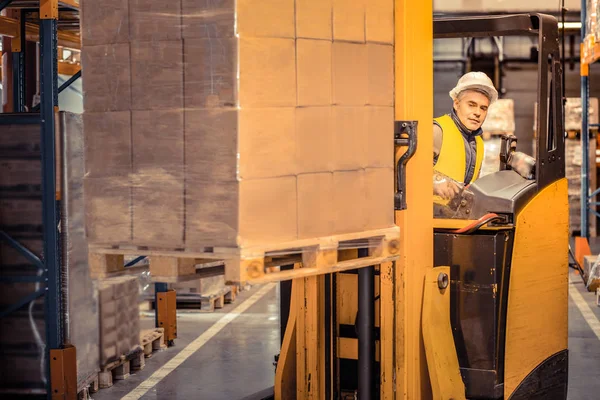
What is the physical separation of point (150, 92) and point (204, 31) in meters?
0.35

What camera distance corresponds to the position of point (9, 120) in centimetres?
648

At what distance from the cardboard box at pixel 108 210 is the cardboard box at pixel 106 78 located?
308 mm

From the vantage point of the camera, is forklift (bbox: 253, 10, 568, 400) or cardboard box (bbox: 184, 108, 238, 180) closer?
cardboard box (bbox: 184, 108, 238, 180)

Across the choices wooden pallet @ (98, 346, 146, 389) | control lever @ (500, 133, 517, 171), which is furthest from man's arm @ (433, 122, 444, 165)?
wooden pallet @ (98, 346, 146, 389)

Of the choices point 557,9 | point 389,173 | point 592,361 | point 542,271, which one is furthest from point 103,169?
point 557,9

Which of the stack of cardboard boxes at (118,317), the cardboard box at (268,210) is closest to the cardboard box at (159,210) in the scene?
the cardboard box at (268,210)

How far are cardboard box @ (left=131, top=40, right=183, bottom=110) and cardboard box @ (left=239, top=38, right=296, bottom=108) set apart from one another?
0.95 feet

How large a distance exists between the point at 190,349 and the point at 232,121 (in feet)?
16.6

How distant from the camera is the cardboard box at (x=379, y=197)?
4.05 metres

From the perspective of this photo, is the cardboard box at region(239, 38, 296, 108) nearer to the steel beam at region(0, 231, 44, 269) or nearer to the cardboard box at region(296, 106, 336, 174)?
the cardboard box at region(296, 106, 336, 174)

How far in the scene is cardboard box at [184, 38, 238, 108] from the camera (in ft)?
11.8

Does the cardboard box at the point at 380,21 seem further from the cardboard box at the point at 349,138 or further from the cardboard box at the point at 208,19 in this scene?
the cardboard box at the point at 208,19

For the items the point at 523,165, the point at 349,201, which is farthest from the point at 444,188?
the point at 349,201

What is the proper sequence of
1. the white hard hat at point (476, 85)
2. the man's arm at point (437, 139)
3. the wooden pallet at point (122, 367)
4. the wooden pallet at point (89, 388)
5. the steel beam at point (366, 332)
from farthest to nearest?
1. the wooden pallet at point (122, 367)
2. the wooden pallet at point (89, 388)
3. the white hard hat at point (476, 85)
4. the man's arm at point (437, 139)
5. the steel beam at point (366, 332)
